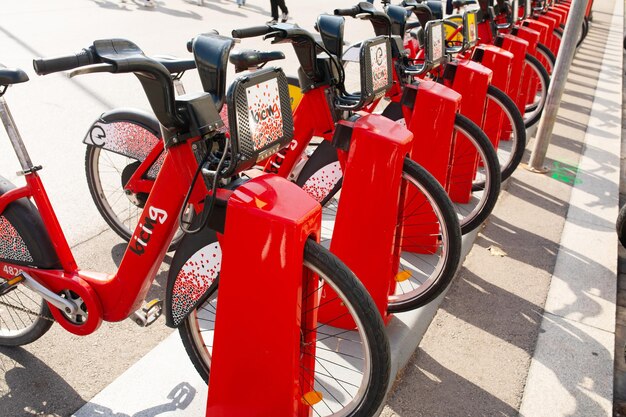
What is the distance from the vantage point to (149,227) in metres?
2.32

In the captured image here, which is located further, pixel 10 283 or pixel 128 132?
pixel 128 132

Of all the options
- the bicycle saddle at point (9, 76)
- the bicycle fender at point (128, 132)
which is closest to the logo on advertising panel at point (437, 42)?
the bicycle fender at point (128, 132)

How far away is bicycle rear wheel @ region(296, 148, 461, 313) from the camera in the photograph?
2920mm

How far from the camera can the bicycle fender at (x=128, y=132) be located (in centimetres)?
329

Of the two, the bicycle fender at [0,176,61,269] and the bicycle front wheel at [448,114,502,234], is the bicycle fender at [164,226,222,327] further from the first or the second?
the bicycle front wheel at [448,114,502,234]

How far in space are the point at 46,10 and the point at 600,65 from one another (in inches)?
393

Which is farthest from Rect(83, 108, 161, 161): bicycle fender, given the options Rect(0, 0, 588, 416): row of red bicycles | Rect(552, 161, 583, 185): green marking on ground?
Rect(552, 161, 583, 185): green marking on ground

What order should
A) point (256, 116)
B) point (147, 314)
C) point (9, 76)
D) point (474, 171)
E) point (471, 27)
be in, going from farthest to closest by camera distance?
1. point (471, 27)
2. point (474, 171)
3. point (147, 314)
4. point (9, 76)
5. point (256, 116)

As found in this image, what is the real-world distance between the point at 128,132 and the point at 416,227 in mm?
1688

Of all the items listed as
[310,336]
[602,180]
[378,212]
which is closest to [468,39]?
[602,180]

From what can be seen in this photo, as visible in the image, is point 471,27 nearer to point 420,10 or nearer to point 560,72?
point 420,10

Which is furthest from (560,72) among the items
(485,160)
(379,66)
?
(379,66)

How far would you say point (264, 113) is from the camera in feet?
6.77

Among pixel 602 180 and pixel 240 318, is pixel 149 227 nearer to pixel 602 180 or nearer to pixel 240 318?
pixel 240 318
